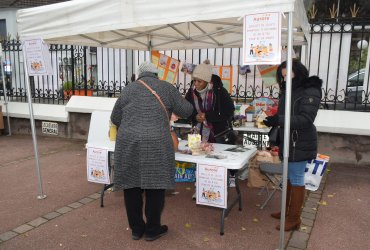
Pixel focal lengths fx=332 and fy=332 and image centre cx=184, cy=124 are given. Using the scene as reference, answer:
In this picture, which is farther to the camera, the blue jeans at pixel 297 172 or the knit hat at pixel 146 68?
the blue jeans at pixel 297 172

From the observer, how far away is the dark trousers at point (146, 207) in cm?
313

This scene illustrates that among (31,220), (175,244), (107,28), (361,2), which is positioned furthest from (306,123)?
(361,2)

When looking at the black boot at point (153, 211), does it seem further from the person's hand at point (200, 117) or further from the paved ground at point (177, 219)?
the person's hand at point (200, 117)

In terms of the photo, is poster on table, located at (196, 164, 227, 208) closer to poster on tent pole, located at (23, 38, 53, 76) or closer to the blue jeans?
the blue jeans

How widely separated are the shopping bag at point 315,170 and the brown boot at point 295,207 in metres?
1.11

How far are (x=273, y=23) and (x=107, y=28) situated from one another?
5.44 ft

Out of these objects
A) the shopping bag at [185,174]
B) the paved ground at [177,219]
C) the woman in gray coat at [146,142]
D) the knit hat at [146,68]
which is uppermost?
the knit hat at [146,68]

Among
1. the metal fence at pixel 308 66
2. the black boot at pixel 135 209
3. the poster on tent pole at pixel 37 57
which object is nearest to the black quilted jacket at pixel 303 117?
the black boot at pixel 135 209

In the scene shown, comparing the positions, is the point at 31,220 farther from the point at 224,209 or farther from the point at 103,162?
the point at 224,209

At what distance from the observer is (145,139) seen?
2916mm

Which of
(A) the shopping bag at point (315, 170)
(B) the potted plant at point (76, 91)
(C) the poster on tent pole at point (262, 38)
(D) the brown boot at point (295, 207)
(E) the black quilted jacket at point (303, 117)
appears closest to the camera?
(C) the poster on tent pole at point (262, 38)

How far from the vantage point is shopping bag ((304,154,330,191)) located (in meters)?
4.38

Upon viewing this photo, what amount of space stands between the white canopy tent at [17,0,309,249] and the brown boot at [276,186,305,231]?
45 cm

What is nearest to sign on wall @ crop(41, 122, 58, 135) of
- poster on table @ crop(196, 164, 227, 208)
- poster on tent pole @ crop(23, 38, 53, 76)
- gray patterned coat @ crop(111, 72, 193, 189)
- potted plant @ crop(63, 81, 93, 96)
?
potted plant @ crop(63, 81, 93, 96)
